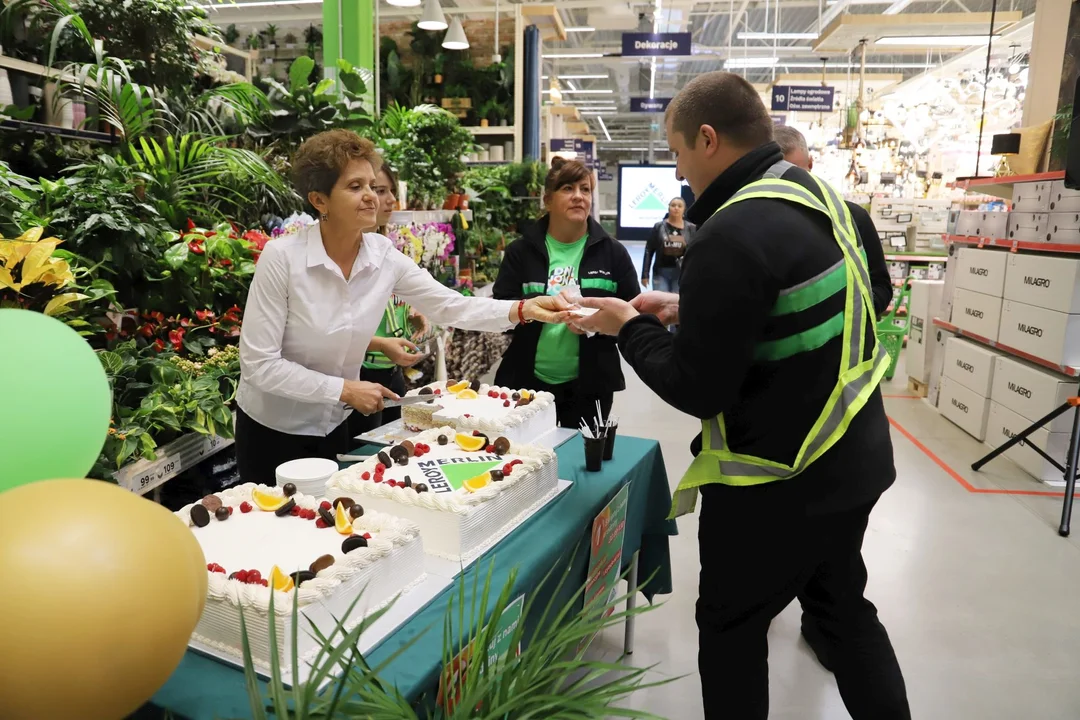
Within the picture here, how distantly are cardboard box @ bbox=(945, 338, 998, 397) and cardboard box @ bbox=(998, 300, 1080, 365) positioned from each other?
0.75 ft

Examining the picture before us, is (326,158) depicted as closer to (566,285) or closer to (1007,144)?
(566,285)

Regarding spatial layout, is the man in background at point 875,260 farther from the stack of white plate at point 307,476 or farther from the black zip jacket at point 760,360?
the stack of white plate at point 307,476

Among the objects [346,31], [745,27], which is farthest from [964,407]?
[745,27]

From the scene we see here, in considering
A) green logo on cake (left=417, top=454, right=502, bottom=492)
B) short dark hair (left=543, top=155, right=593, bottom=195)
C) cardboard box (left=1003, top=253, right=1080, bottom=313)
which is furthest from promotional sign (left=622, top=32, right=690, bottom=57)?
green logo on cake (left=417, top=454, right=502, bottom=492)

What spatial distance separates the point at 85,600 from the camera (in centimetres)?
90

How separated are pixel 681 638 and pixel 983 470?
3405 millimetres

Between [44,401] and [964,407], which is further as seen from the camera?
[964,407]

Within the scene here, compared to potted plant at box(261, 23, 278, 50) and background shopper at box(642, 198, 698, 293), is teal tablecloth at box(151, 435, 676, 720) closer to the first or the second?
background shopper at box(642, 198, 698, 293)

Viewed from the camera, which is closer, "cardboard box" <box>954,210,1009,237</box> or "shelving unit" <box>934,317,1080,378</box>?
"shelving unit" <box>934,317,1080,378</box>

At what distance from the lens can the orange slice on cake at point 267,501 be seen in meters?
1.77

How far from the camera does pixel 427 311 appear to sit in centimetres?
297

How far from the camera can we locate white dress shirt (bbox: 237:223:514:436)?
2.33m

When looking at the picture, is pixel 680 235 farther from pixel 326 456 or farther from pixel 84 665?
pixel 84 665

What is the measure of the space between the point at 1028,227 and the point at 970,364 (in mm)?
1174
